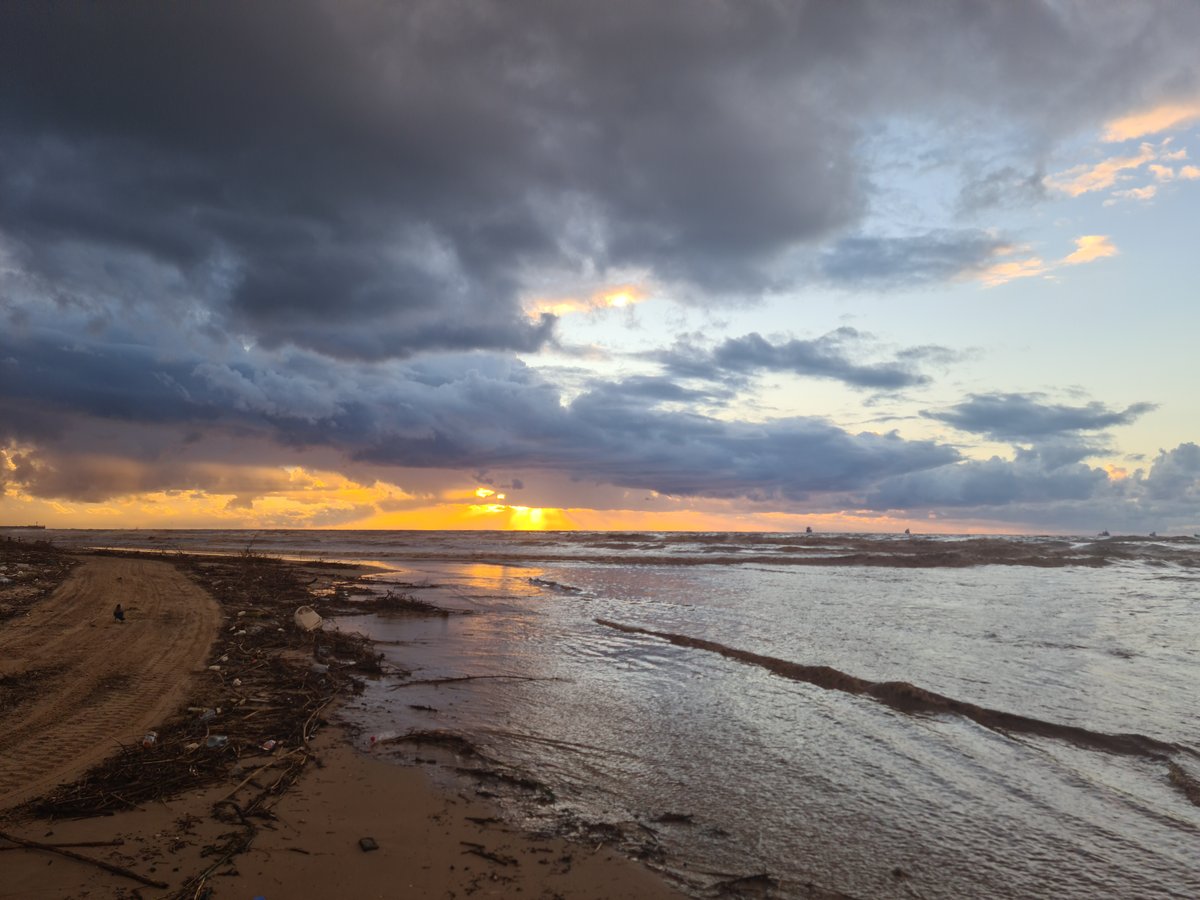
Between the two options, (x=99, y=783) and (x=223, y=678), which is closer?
(x=99, y=783)

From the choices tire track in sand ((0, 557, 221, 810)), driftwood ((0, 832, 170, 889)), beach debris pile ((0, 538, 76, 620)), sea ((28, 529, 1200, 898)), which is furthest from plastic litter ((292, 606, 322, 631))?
driftwood ((0, 832, 170, 889))

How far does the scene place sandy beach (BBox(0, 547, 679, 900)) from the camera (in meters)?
4.76

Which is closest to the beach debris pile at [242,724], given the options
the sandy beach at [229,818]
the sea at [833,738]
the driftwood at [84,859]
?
the sandy beach at [229,818]

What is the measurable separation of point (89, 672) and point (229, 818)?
6.23m

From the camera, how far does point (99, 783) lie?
19.5 ft

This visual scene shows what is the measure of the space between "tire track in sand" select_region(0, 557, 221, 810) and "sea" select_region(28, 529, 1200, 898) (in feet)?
9.19

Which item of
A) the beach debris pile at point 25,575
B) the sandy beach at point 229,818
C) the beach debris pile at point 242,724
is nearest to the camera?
the sandy beach at point 229,818

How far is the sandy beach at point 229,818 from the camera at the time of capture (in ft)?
15.6

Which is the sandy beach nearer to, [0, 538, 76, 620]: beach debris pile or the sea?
the sea

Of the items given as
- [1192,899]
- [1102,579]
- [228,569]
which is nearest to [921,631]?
[1192,899]

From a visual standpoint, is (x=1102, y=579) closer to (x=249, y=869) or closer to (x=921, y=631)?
(x=921, y=631)

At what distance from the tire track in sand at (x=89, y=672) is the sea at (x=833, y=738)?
9.19 feet

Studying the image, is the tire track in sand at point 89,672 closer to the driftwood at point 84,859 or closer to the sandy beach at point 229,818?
the sandy beach at point 229,818

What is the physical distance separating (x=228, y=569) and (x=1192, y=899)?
116ft
